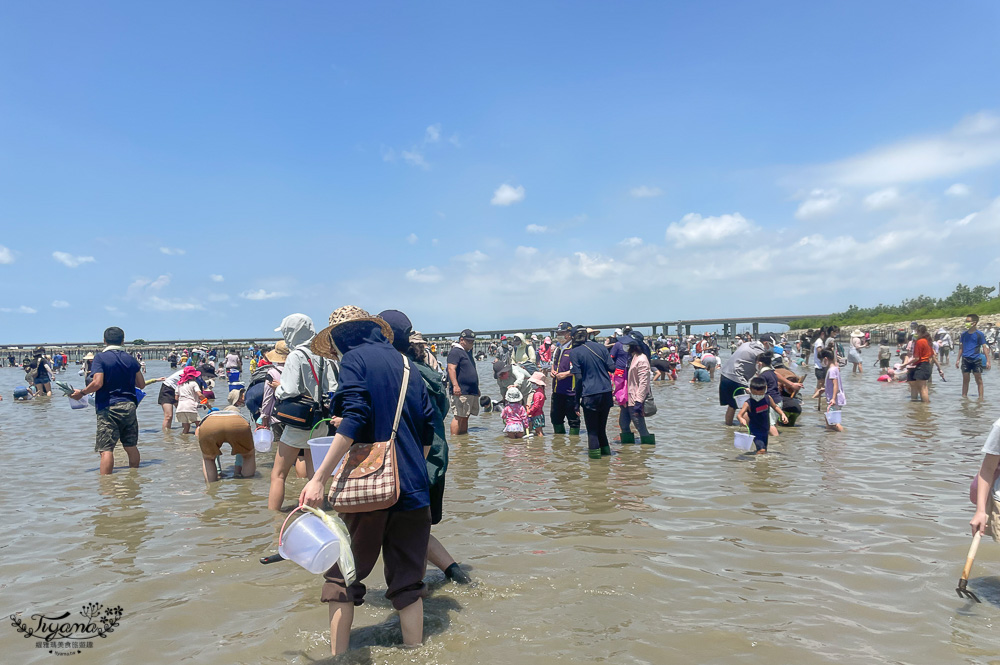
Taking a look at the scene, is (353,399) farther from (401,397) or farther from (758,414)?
(758,414)

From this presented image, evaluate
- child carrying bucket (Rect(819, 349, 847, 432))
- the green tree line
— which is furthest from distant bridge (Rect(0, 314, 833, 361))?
child carrying bucket (Rect(819, 349, 847, 432))

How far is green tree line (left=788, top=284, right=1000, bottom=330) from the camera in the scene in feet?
157

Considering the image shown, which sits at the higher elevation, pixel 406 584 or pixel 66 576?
pixel 406 584

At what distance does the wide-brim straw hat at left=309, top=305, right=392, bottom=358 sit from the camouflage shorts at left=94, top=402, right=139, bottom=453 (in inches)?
194

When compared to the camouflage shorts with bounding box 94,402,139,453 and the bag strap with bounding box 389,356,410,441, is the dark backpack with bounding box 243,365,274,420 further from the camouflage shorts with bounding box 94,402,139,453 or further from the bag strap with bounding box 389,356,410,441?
the bag strap with bounding box 389,356,410,441

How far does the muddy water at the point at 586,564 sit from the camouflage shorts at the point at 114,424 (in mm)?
549

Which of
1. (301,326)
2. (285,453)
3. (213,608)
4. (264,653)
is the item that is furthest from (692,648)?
(301,326)

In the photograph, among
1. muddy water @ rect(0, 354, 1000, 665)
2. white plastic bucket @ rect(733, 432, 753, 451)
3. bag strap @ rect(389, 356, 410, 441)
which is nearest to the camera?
bag strap @ rect(389, 356, 410, 441)

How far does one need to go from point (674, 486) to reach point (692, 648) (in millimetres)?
3645

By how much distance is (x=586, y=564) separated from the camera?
4621 millimetres

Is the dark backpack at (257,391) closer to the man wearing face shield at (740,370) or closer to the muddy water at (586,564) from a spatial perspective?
the muddy water at (586,564)

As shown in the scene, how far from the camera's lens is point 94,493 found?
7.28m

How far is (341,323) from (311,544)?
4.02ft

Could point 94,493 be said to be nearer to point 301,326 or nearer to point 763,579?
point 301,326
